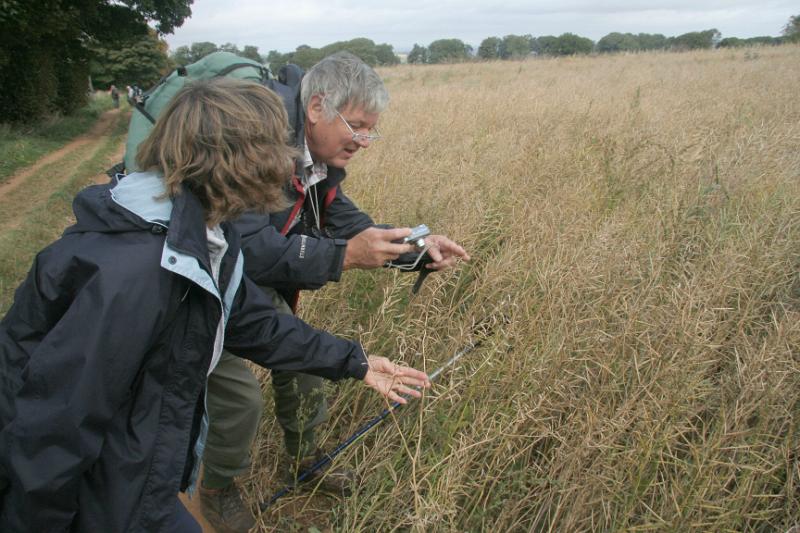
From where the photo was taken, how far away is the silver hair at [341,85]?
2.30m

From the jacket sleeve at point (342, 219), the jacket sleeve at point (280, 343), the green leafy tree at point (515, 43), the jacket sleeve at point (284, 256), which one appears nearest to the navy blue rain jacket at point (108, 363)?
the jacket sleeve at point (280, 343)

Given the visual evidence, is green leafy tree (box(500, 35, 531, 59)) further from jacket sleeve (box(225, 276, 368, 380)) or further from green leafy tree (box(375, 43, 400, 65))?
Result: jacket sleeve (box(225, 276, 368, 380))

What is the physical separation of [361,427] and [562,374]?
0.97 meters

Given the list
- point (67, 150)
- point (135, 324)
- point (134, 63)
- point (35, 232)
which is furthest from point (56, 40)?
point (135, 324)

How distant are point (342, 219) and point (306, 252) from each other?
23.0 inches

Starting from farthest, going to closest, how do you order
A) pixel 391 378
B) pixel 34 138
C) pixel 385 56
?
pixel 385 56, pixel 34 138, pixel 391 378

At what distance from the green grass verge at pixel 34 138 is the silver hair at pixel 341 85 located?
32.9 feet

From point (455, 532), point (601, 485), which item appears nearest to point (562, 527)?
point (601, 485)

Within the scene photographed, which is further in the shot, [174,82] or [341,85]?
[341,85]

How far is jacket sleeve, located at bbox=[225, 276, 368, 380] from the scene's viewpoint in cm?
181

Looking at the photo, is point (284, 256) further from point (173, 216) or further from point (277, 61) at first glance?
point (277, 61)


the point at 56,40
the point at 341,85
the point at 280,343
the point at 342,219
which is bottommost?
the point at 280,343

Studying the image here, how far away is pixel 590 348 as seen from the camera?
→ 2.27 meters

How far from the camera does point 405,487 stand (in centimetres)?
213
